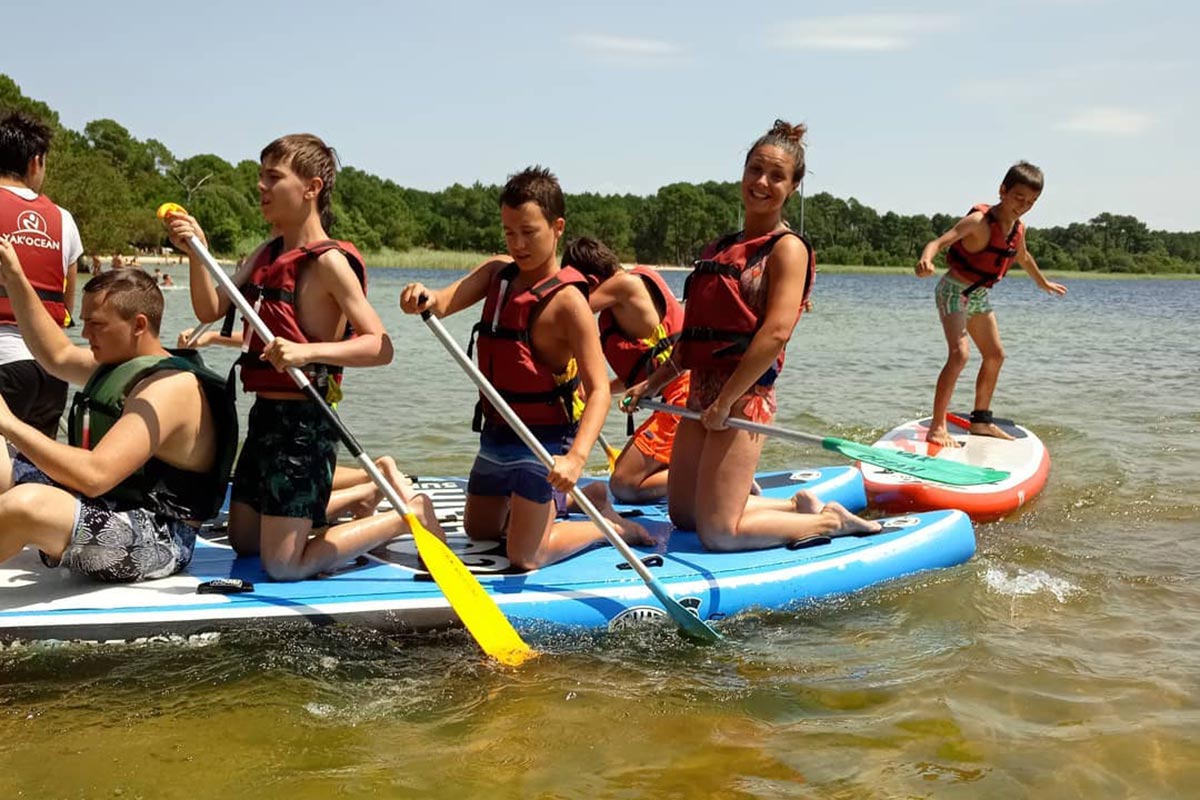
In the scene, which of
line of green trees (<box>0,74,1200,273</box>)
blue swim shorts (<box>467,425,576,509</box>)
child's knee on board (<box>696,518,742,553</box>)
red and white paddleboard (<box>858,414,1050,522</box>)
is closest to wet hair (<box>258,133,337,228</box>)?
blue swim shorts (<box>467,425,576,509</box>)

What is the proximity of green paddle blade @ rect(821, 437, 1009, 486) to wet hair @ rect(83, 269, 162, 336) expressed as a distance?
2739 mm

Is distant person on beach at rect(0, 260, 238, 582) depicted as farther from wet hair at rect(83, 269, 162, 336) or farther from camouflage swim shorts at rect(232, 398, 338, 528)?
camouflage swim shorts at rect(232, 398, 338, 528)

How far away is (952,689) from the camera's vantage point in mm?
3969

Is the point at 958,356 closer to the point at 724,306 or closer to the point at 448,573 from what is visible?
the point at 724,306

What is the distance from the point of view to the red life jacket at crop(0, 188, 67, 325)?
4.66 metres

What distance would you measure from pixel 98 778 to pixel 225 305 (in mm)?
1863

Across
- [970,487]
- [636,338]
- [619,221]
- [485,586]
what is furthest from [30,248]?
[619,221]

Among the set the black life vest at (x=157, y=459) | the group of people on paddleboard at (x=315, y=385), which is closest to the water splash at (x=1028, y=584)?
the group of people on paddleboard at (x=315, y=385)

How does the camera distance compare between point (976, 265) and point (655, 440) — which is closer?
point (655, 440)

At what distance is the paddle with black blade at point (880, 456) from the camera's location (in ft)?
15.2

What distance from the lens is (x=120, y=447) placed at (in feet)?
12.0

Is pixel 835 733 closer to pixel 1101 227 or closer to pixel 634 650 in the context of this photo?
pixel 634 650

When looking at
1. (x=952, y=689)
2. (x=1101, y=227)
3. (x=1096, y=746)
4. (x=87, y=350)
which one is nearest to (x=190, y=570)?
(x=87, y=350)

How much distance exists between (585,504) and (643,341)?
1621 mm
